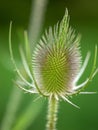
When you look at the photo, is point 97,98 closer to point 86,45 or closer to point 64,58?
point 86,45

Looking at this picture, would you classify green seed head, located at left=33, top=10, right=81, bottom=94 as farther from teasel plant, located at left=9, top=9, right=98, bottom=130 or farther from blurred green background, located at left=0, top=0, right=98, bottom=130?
blurred green background, located at left=0, top=0, right=98, bottom=130

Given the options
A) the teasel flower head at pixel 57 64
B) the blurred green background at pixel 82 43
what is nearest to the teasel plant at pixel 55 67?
the teasel flower head at pixel 57 64

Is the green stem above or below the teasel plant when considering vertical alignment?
below

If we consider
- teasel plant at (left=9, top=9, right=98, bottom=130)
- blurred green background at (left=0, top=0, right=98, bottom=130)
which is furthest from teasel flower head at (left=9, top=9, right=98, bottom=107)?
blurred green background at (left=0, top=0, right=98, bottom=130)

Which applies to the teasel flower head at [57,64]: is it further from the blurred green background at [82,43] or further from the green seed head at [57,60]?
the blurred green background at [82,43]

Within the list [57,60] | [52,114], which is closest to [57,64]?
[57,60]
